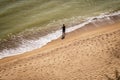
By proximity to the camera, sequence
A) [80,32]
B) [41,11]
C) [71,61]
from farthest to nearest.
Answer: [41,11], [80,32], [71,61]

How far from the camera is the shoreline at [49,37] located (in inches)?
820

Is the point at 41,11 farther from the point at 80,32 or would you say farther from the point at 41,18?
the point at 80,32

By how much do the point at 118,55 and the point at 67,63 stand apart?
4.06 metres

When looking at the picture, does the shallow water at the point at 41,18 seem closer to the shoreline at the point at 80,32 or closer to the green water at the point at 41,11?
the green water at the point at 41,11

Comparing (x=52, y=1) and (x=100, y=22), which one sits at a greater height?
(x=52, y=1)

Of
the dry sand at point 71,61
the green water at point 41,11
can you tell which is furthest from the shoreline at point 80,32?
the green water at point 41,11

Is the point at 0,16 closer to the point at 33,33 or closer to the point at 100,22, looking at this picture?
the point at 33,33

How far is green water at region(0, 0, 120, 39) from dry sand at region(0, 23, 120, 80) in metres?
6.62

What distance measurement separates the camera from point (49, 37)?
22906mm

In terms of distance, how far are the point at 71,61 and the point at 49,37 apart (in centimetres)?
668

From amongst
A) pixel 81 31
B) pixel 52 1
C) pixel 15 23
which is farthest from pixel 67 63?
pixel 52 1

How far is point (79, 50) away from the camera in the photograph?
17938 mm

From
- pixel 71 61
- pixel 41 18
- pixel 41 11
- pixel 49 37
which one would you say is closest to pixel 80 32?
pixel 49 37

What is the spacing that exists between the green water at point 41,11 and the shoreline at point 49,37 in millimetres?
1920
